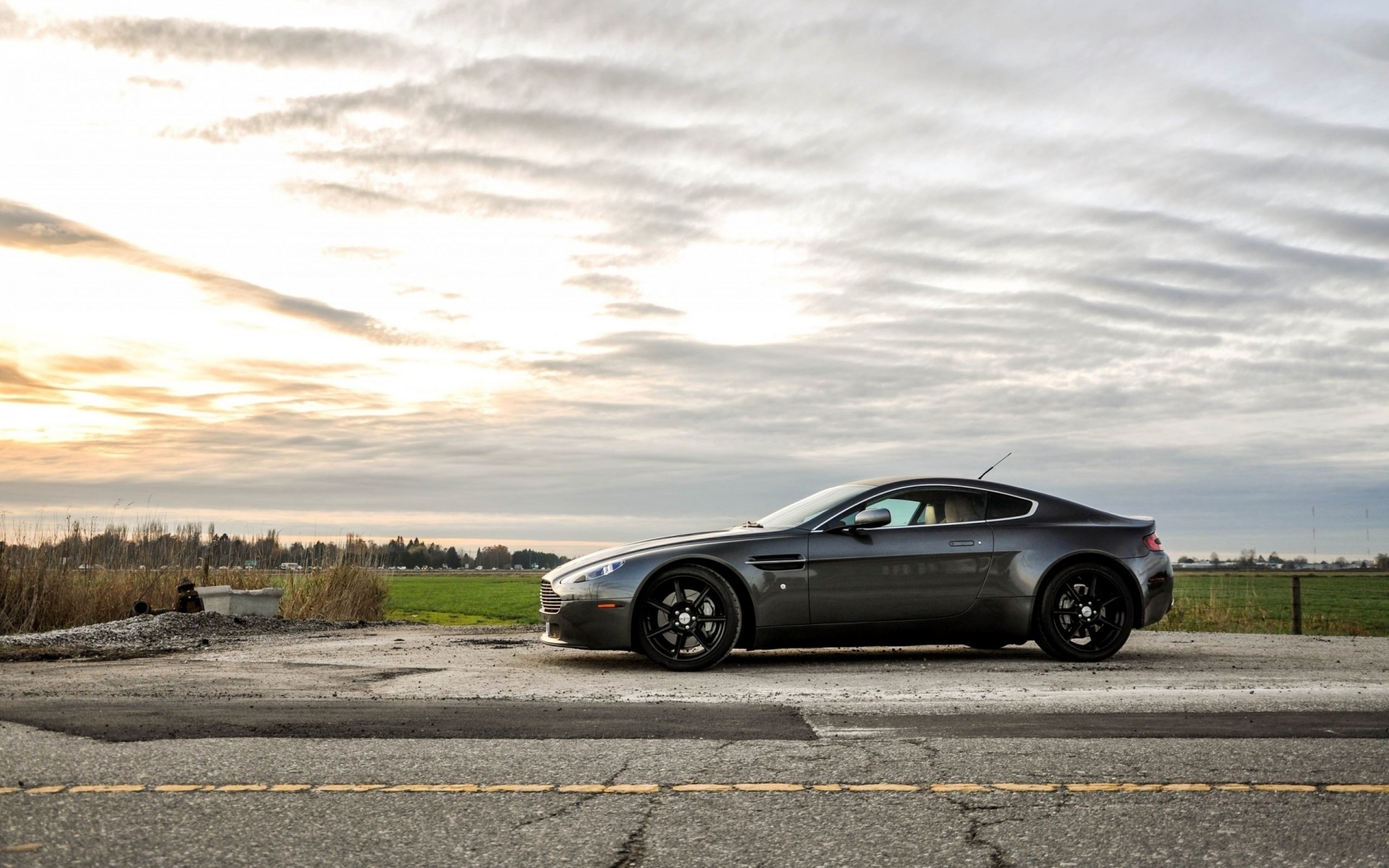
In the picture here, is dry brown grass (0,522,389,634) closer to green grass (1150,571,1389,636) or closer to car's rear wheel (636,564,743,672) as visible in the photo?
car's rear wheel (636,564,743,672)

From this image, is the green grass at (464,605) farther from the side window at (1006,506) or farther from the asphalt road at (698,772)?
the asphalt road at (698,772)

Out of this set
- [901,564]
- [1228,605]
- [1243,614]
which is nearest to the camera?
[901,564]

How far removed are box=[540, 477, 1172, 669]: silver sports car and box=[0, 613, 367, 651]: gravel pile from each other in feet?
19.8

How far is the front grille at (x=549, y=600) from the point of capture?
378 inches

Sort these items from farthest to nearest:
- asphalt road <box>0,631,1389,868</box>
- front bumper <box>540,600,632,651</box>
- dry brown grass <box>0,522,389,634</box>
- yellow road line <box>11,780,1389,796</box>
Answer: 1. dry brown grass <box>0,522,389,634</box>
2. front bumper <box>540,600,632,651</box>
3. yellow road line <box>11,780,1389,796</box>
4. asphalt road <box>0,631,1389,868</box>

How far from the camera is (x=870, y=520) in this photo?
9516 millimetres

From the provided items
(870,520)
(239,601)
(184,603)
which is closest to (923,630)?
(870,520)

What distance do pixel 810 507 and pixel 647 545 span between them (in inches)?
59.9

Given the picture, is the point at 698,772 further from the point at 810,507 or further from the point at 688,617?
the point at 810,507

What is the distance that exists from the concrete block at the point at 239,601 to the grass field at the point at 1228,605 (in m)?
4.26

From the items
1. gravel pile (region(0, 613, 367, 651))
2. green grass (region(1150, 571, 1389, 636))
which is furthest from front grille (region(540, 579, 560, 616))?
green grass (region(1150, 571, 1389, 636))

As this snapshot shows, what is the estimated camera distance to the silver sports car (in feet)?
30.6

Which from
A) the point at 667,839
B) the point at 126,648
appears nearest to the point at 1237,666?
the point at 667,839

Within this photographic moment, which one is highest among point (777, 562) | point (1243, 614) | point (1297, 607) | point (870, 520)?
point (870, 520)
